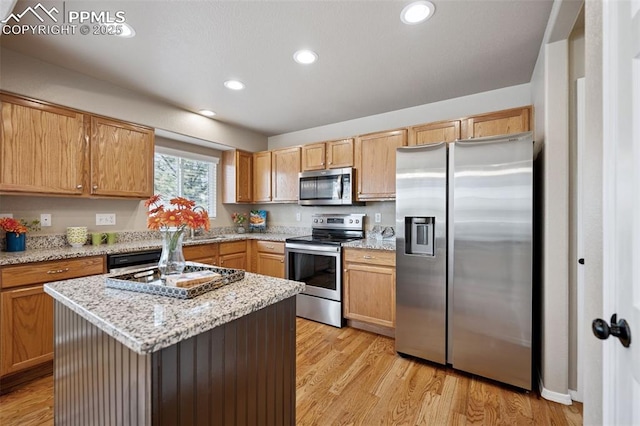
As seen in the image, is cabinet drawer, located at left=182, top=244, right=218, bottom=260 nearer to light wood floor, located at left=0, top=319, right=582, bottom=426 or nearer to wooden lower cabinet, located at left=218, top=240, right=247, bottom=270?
wooden lower cabinet, located at left=218, top=240, right=247, bottom=270

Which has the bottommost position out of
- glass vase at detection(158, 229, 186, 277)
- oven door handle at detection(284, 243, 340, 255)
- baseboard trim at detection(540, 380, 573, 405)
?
baseboard trim at detection(540, 380, 573, 405)

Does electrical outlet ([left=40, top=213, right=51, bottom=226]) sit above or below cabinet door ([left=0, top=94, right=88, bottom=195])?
below

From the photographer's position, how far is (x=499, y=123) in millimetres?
2568

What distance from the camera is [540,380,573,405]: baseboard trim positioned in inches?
71.5

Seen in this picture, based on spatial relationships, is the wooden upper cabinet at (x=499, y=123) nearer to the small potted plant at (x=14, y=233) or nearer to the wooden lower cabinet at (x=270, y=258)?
the wooden lower cabinet at (x=270, y=258)

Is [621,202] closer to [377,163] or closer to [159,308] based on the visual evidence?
[159,308]

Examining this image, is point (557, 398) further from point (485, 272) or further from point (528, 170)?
point (528, 170)

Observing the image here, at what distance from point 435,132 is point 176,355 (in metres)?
2.88

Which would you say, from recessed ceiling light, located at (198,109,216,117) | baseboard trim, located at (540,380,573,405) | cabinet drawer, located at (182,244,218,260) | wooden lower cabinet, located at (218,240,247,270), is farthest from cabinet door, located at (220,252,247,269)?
baseboard trim, located at (540,380,573,405)

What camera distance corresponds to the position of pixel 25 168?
219 centimetres

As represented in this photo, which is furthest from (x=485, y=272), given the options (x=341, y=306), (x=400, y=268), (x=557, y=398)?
(x=341, y=306)

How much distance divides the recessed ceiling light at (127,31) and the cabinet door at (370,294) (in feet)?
8.52

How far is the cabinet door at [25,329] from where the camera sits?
1.91 m

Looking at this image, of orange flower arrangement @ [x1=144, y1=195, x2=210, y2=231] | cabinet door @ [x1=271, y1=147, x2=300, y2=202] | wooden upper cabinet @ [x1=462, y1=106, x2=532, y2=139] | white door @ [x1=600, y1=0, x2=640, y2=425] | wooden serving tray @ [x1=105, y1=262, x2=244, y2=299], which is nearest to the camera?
white door @ [x1=600, y1=0, x2=640, y2=425]
